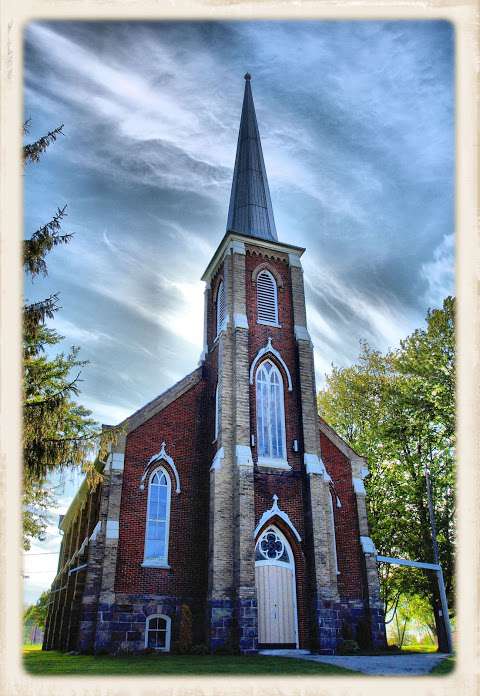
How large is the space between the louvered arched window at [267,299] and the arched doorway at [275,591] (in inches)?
335

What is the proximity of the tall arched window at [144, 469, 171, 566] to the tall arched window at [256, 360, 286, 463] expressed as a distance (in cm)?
377

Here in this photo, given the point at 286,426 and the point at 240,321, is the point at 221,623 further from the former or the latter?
the point at 240,321

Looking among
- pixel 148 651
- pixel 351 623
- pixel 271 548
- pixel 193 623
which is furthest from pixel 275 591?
pixel 148 651

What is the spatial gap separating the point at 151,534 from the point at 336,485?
26.3ft

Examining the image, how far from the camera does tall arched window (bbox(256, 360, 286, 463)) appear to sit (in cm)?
2022

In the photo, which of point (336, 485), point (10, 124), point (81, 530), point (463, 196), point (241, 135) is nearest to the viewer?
point (463, 196)

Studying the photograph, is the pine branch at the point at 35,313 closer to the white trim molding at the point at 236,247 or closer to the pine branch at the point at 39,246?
the pine branch at the point at 39,246

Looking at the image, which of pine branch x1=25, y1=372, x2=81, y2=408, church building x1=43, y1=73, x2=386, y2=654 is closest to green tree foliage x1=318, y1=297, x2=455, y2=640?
church building x1=43, y1=73, x2=386, y2=654

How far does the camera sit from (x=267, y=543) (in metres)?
18.6

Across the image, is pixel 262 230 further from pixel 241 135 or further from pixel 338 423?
pixel 338 423

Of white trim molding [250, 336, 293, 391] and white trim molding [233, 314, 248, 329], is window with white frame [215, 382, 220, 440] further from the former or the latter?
white trim molding [233, 314, 248, 329]

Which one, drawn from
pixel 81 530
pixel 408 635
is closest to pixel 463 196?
Result: pixel 81 530

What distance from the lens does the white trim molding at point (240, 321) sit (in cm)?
2138

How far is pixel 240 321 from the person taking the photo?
21.6m
